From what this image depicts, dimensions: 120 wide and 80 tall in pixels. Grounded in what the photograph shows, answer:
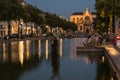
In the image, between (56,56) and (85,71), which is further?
(56,56)

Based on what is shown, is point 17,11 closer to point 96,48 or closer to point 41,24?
point 41,24

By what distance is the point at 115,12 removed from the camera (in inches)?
2211

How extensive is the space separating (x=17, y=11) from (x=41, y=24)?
44.0 meters

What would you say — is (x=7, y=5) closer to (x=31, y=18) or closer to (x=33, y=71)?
(x=31, y=18)

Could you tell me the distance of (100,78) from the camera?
795 inches

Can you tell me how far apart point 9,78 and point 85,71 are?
5.29 meters

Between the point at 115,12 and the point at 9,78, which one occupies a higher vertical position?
the point at 115,12

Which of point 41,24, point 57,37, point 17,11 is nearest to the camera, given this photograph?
point 57,37

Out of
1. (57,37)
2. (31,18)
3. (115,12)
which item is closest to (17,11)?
(31,18)

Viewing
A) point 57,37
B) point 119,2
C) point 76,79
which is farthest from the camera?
point 119,2

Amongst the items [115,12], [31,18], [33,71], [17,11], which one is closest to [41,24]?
[31,18]

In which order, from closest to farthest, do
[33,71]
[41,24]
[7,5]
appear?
1. [33,71]
2. [7,5]
3. [41,24]

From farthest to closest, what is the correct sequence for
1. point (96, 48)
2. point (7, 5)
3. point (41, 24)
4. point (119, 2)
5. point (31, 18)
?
point (41, 24)
point (31, 18)
point (7, 5)
point (119, 2)
point (96, 48)

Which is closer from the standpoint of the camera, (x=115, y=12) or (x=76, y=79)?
(x=76, y=79)
